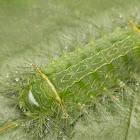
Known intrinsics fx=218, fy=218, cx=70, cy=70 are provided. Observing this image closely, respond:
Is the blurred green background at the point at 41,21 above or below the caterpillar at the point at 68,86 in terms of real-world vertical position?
above

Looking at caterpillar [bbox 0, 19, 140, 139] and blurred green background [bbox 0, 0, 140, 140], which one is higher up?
blurred green background [bbox 0, 0, 140, 140]

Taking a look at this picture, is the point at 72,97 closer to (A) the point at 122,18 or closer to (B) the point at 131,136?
(B) the point at 131,136

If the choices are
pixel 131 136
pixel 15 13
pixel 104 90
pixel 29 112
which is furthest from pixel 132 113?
pixel 15 13

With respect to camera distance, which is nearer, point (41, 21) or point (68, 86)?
point (68, 86)

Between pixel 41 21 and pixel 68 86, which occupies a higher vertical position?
pixel 41 21
